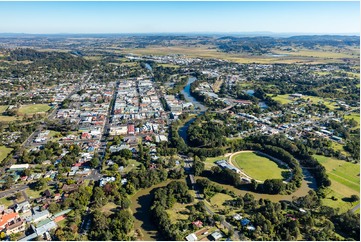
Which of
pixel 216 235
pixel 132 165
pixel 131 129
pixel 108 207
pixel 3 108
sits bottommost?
pixel 216 235

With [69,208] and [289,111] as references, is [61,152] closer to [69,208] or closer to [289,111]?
[69,208]

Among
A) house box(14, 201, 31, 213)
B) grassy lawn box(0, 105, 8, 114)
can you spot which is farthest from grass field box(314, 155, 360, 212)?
grassy lawn box(0, 105, 8, 114)

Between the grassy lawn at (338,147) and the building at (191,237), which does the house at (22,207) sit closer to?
the building at (191,237)

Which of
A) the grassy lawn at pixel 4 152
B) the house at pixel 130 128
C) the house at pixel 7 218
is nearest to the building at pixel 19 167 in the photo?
the grassy lawn at pixel 4 152

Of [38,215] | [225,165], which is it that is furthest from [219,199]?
[38,215]

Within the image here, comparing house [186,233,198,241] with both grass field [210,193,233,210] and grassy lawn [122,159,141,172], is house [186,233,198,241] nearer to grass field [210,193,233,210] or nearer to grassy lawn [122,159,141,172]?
grass field [210,193,233,210]

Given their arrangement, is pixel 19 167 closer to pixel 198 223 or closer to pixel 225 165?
pixel 198 223

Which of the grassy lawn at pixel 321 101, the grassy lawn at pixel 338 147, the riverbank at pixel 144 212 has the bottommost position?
the riverbank at pixel 144 212
